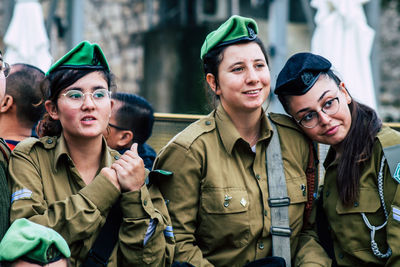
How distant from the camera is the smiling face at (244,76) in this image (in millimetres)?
3051

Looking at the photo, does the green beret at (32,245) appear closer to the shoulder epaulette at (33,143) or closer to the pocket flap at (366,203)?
the shoulder epaulette at (33,143)

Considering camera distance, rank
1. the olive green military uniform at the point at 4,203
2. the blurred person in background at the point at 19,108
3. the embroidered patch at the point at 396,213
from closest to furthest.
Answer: the olive green military uniform at the point at 4,203, the embroidered patch at the point at 396,213, the blurred person in background at the point at 19,108

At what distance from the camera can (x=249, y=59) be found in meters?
3.06

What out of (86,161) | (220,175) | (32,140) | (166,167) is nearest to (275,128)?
Result: (220,175)

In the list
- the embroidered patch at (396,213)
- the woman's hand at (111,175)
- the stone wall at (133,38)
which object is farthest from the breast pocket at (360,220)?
the stone wall at (133,38)

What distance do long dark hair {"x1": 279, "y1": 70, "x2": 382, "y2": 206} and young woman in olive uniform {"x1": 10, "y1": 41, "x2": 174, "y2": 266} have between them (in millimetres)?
960

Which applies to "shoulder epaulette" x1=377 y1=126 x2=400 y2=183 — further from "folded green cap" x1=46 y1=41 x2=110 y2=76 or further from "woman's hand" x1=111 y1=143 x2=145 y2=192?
"folded green cap" x1=46 y1=41 x2=110 y2=76

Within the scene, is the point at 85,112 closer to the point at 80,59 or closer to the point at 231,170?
the point at 80,59

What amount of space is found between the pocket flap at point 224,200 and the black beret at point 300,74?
0.62 m

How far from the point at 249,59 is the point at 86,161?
103 centimetres

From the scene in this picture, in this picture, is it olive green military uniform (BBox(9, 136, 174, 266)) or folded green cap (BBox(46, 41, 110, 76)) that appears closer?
olive green military uniform (BBox(9, 136, 174, 266))

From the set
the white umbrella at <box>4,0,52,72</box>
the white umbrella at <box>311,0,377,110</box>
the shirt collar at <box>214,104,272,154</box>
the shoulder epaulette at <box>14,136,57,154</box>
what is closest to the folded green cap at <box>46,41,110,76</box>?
the shoulder epaulette at <box>14,136,57,154</box>

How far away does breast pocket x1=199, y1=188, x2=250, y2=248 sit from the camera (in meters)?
2.95

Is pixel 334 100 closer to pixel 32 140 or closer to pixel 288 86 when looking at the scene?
pixel 288 86
